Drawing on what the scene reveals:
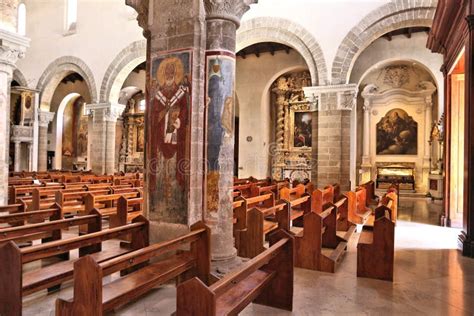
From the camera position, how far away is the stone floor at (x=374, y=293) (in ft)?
11.0

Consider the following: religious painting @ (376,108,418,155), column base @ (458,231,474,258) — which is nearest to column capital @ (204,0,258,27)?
column base @ (458,231,474,258)

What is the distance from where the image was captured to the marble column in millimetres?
4250

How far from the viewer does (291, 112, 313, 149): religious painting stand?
55.3ft

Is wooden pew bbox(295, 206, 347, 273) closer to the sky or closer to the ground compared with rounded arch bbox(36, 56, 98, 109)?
closer to the ground

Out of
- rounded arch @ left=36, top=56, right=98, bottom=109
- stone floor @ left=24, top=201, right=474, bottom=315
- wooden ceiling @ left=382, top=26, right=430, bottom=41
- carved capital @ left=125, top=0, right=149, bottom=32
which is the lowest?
stone floor @ left=24, top=201, right=474, bottom=315

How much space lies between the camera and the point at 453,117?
7.93 m

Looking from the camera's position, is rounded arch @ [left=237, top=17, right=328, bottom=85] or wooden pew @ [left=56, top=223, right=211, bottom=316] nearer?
wooden pew @ [left=56, top=223, right=211, bottom=316]

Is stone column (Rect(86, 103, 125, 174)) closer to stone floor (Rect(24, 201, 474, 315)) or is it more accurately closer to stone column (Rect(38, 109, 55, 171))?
stone column (Rect(38, 109, 55, 171))

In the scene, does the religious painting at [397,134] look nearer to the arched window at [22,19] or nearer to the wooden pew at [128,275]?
the wooden pew at [128,275]

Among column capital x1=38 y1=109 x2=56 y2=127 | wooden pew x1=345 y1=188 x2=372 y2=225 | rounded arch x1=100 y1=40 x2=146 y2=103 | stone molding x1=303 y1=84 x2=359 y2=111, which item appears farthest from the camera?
column capital x1=38 y1=109 x2=56 y2=127

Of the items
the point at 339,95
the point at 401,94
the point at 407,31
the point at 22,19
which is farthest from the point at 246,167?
the point at 22,19

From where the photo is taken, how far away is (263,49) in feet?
51.8

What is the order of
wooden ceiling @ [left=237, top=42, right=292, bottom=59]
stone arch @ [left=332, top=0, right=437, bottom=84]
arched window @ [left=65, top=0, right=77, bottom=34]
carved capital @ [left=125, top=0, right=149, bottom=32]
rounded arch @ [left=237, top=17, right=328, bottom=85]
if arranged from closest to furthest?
carved capital @ [left=125, top=0, right=149, bottom=32], stone arch @ [left=332, top=0, right=437, bottom=84], rounded arch @ [left=237, top=17, right=328, bottom=85], wooden ceiling @ [left=237, top=42, right=292, bottom=59], arched window @ [left=65, top=0, right=77, bottom=34]

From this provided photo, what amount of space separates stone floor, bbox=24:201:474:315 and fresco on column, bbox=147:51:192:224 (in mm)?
1001
